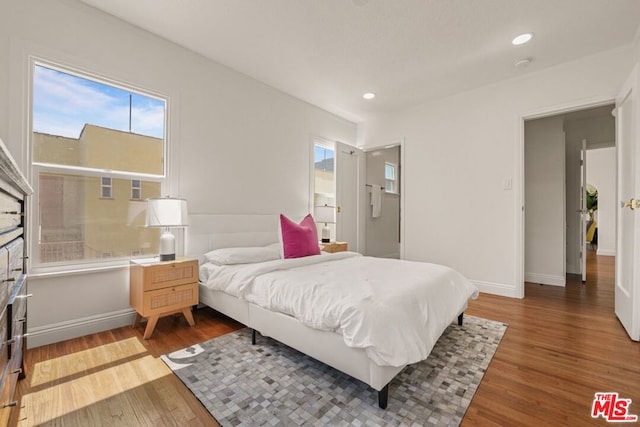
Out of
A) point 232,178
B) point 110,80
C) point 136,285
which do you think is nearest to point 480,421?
point 136,285

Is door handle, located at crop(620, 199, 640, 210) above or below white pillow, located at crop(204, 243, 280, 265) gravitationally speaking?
above

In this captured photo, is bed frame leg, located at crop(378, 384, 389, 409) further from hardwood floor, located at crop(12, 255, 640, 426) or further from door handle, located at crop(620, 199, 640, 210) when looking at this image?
door handle, located at crop(620, 199, 640, 210)

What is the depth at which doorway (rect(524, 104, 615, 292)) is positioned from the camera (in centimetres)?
413

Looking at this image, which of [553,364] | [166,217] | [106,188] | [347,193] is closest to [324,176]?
[347,193]

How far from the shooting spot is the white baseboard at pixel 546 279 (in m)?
4.07

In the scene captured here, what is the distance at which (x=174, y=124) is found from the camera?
2844mm

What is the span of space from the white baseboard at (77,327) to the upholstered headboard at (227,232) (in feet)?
2.45

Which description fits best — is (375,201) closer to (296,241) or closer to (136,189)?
(296,241)

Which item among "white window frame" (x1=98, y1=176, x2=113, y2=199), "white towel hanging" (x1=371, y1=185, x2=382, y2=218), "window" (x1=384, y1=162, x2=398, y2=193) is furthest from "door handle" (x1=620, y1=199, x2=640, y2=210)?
"white window frame" (x1=98, y1=176, x2=113, y2=199)

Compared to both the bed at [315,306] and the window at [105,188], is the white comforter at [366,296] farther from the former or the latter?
the window at [105,188]

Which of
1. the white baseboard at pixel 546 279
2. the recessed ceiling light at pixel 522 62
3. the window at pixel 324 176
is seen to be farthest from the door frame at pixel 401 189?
the white baseboard at pixel 546 279

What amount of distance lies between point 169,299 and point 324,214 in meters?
2.36

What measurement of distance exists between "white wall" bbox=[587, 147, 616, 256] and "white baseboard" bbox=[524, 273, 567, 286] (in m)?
4.53

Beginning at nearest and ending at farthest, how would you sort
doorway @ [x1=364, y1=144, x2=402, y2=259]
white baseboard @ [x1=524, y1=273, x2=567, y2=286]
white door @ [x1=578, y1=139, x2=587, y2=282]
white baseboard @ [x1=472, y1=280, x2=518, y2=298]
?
white baseboard @ [x1=472, y1=280, x2=518, y2=298] → white baseboard @ [x1=524, y1=273, x2=567, y2=286] → white door @ [x1=578, y1=139, x2=587, y2=282] → doorway @ [x1=364, y1=144, x2=402, y2=259]
